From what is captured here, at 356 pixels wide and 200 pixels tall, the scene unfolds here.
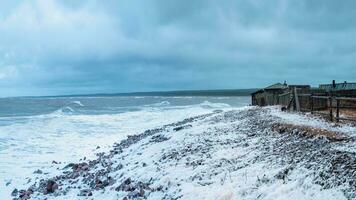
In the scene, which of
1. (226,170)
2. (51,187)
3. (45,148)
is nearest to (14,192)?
(51,187)

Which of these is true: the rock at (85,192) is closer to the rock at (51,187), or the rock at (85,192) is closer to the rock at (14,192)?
the rock at (51,187)

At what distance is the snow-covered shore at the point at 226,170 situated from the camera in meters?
8.70

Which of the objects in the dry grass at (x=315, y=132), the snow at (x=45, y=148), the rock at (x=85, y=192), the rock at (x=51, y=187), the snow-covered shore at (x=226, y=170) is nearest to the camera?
the snow-covered shore at (x=226, y=170)

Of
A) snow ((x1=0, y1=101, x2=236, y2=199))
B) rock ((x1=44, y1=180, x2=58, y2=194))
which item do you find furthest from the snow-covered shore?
snow ((x1=0, y1=101, x2=236, y2=199))

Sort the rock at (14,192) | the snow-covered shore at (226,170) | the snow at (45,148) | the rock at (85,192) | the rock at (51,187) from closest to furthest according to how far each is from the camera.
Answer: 1. the snow-covered shore at (226,170)
2. the rock at (85,192)
3. the rock at (51,187)
4. the rock at (14,192)
5. the snow at (45,148)

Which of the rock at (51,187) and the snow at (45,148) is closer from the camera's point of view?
the rock at (51,187)

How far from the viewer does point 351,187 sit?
7.71m

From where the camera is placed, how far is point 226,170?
1140 centimetres

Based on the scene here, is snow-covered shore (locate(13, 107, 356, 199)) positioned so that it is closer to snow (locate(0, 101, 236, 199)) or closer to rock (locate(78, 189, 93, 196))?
rock (locate(78, 189, 93, 196))

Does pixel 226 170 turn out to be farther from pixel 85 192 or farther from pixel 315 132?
pixel 85 192

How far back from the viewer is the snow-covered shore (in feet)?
28.6

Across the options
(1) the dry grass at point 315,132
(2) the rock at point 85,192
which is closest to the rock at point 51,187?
(2) the rock at point 85,192

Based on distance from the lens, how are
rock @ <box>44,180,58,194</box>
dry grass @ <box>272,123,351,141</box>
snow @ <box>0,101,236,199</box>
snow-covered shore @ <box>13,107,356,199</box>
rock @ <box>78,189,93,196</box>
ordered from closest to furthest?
snow-covered shore @ <box>13,107,356,199</box> → dry grass @ <box>272,123,351,141</box> → rock @ <box>78,189,93,196</box> → rock @ <box>44,180,58,194</box> → snow @ <box>0,101,236,199</box>

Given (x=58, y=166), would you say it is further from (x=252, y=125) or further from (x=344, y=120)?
(x=344, y=120)
